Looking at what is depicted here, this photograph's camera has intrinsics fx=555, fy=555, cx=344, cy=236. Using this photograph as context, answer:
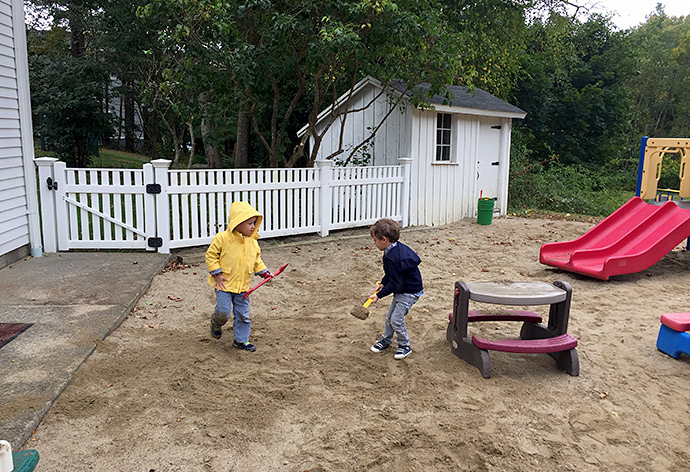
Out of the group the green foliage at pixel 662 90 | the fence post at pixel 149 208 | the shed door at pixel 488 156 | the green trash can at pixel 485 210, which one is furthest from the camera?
the green foliage at pixel 662 90

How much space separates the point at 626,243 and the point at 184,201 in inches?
252

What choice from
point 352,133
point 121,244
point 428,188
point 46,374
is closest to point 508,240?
point 428,188

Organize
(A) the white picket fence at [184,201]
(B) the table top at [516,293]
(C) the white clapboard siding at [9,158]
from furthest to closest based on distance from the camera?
(A) the white picket fence at [184,201]
(C) the white clapboard siding at [9,158]
(B) the table top at [516,293]

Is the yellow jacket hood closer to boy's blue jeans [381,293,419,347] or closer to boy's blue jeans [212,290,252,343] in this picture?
boy's blue jeans [212,290,252,343]

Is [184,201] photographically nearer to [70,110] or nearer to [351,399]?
[351,399]

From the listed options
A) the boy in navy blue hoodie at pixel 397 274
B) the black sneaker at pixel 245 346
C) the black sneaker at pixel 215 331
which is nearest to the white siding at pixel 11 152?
the black sneaker at pixel 215 331

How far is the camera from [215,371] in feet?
14.0

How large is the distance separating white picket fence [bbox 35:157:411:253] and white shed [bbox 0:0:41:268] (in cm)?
21

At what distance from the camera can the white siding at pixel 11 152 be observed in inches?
274

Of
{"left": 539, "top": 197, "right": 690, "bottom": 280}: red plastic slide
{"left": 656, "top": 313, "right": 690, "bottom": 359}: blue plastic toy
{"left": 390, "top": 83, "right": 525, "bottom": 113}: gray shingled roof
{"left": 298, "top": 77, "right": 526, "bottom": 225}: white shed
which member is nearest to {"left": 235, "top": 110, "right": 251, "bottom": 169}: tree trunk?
{"left": 298, "top": 77, "right": 526, "bottom": 225}: white shed

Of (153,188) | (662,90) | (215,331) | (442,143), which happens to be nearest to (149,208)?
(153,188)

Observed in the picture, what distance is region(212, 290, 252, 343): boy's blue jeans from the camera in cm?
463

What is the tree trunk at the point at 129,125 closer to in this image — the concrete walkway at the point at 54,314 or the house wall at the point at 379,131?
the house wall at the point at 379,131

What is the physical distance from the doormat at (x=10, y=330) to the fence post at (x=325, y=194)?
5.54 metres
